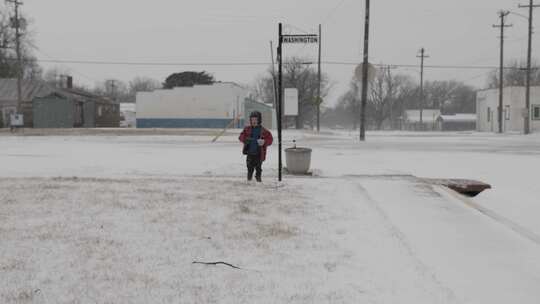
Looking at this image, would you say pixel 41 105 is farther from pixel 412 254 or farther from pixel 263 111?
pixel 412 254

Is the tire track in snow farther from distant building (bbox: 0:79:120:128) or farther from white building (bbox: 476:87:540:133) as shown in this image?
distant building (bbox: 0:79:120:128)

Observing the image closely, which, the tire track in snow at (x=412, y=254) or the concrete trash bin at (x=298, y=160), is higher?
the concrete trash bin at (x=298, y=160)

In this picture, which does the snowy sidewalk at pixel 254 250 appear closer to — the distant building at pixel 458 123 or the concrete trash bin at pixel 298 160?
the concrete trash bin at pixel 298 160

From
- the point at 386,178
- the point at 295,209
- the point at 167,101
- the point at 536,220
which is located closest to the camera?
the point at 295,209

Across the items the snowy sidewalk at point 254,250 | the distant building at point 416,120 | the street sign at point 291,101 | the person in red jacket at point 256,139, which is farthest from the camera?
the distant building at point 416,120

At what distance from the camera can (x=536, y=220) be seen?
7.31 metres

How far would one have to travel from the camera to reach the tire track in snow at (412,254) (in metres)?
3.63

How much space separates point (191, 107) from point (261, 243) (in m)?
43.4

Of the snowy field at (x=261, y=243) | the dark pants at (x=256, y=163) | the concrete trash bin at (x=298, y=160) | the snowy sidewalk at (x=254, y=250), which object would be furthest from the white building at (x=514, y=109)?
the snowy sidewalk at (x=254, y=250)

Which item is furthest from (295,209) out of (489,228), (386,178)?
(386,178)

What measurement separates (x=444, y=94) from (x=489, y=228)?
130249 millimetres

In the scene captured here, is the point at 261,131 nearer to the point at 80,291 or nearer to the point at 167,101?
the point at 80,291

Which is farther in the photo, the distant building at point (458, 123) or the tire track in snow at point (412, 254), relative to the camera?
the distant building at point (458, 123)

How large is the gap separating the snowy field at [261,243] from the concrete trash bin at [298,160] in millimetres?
1951
